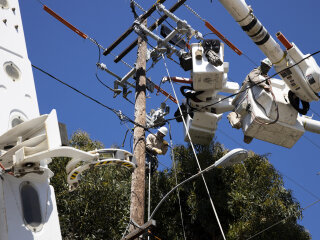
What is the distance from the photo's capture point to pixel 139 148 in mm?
11156

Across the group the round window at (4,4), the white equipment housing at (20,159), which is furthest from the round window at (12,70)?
the round window at (4,4)

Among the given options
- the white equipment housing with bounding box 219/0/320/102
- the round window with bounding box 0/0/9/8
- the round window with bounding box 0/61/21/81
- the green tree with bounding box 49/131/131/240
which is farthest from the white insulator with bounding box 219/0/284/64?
the round window with bounding box 0/61/21/81

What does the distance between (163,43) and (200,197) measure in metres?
4.37

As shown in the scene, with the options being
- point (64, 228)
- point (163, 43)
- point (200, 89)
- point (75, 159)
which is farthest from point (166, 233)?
point (75, 159)

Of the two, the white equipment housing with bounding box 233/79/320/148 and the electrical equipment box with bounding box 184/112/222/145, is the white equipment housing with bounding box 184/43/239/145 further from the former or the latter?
the white equipment housing with bounding box 233/79/320/148

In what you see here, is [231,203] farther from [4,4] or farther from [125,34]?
[4,4]

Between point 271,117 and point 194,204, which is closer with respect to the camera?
point 271,117

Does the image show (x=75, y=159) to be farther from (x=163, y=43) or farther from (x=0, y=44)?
(x=163, y=43)

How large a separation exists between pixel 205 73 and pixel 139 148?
3.05 metres

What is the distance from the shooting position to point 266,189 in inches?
607

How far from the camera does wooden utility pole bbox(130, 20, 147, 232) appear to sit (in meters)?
10.2

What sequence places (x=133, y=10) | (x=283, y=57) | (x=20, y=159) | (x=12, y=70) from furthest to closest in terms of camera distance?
(x=133, y=10) → (x=283, y=57) → (x=12, y=70) → (x=20, y=159)

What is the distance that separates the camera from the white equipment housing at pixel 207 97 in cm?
1325

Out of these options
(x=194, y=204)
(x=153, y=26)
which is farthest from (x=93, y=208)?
(x=153, y=26)
